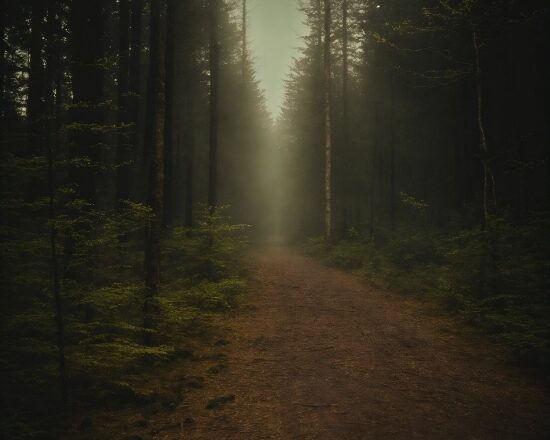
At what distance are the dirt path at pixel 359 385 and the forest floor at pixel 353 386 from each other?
0.06 feet

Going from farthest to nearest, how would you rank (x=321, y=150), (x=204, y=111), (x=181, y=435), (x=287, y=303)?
(x=321, y=150) < (x=204, y=111) < (x=287, y=303) < (x=181, y=435)

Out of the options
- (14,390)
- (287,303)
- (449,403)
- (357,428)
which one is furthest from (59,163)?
(287,303)

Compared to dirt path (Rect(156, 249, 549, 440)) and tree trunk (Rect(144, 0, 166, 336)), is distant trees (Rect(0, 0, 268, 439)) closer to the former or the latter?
tree trunk (Rect(144, 0, 166, 336))

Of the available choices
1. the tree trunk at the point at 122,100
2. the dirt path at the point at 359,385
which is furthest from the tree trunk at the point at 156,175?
the tree trunk at the point at 122,100

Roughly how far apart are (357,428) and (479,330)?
5096mm

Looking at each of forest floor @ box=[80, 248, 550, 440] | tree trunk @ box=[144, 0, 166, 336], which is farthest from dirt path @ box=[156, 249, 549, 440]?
tree trunk @ box=[144, 0, 166, 336]

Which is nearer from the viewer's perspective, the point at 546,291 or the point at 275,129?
the point at 546,291

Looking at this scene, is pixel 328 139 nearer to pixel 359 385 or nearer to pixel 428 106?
pixel 428 106

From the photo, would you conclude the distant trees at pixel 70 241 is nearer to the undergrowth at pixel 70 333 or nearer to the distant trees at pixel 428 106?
the undergrowth at pixel 70 333

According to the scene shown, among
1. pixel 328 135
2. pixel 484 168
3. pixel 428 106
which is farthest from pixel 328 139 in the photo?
pixel 484 168

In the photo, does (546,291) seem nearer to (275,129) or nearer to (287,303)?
(287,303)

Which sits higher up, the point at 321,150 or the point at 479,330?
the point at 321,150

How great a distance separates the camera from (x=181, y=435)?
4590 millimetres

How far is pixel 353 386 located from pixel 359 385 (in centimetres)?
11
